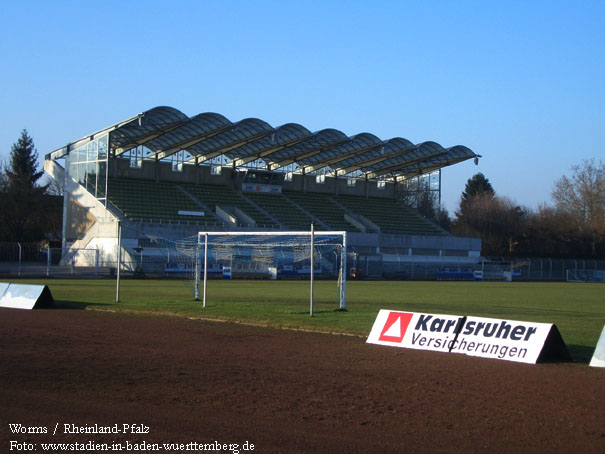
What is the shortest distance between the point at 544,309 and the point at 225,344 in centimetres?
1616

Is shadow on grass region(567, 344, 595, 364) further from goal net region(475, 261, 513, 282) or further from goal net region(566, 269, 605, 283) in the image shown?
goal net region(566, 269, 605, 283)

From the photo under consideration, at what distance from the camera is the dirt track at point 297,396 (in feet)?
23.8

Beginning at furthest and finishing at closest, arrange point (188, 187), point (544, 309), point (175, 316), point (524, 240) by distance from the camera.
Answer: point (524, 240), point (188, 187), point (544, 309), point (175, 316)

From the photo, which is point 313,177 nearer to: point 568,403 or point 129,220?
point 129,220

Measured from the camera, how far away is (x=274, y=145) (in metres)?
63.8

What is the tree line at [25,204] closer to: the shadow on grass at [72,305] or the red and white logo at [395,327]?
the shadow on grass at [72,305]

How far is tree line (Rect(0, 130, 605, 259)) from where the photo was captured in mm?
70438

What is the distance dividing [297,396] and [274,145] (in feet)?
182

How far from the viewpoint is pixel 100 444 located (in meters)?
6.80

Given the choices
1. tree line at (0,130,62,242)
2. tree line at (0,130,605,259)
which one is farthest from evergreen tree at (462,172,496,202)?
tree line at (0,130,62,242)

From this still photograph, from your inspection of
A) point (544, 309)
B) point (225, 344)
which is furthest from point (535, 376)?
point (544, 309)

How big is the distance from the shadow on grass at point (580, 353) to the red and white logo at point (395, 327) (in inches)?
140

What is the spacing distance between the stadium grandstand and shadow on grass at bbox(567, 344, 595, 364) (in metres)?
42.2

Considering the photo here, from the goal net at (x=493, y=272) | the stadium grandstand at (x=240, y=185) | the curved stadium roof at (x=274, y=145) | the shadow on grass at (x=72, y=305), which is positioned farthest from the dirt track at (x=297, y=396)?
the goal net at (x=493, y=272)
